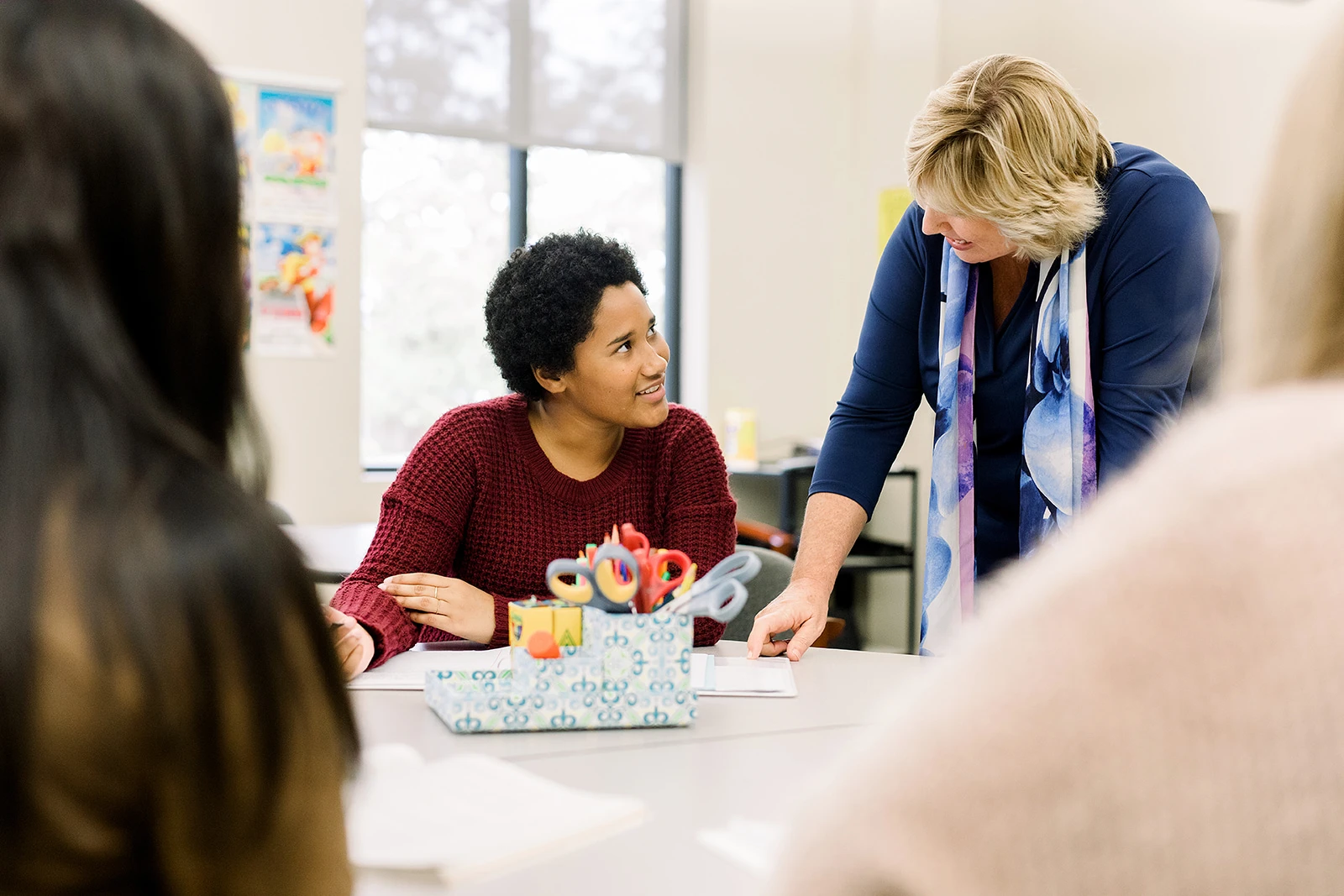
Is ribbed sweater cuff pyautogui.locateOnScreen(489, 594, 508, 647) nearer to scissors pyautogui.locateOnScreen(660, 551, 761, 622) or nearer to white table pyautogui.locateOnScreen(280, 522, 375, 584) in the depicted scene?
white table pyautogui.locateOnScreen(280, 522, 375, 584)

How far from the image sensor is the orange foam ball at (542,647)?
4.27 feet

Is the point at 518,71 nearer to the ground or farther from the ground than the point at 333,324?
farther from the ground

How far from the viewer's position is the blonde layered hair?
5.30 ft

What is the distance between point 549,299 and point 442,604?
1.94ft

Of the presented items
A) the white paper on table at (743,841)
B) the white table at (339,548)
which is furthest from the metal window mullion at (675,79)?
the white paper on table at (743,841)

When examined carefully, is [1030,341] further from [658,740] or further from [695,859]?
[695,859]

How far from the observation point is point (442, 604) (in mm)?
1719

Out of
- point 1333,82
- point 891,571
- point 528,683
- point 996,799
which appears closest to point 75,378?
point 996,799

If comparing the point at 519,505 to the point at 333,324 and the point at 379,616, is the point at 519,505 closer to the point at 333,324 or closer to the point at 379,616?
the point at 379,616

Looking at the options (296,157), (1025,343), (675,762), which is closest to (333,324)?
(296,157)

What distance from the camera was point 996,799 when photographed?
42cm

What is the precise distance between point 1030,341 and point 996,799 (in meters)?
1.44

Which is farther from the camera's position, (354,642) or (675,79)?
(675,79)

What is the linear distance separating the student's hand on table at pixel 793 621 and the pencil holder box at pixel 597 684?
0.35 meters
